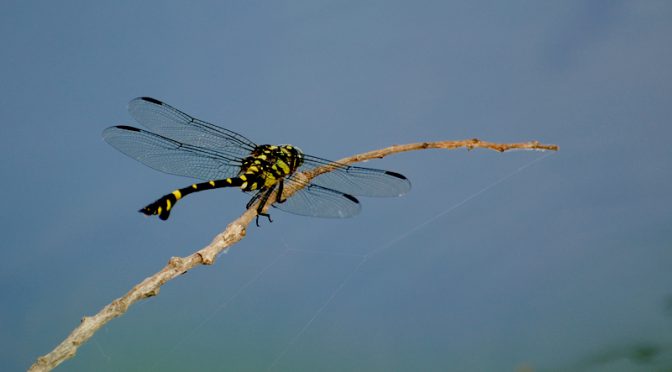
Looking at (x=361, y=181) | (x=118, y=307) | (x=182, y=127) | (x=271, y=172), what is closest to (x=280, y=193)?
(x=271, y=172)

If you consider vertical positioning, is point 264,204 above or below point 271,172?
below

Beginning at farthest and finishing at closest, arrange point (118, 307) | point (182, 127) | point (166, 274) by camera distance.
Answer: point (182, 127) < point (166, 274) < point (118, 307)

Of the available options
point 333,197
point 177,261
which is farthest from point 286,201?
point 177,261

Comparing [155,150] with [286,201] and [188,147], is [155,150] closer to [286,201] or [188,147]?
[188,147]

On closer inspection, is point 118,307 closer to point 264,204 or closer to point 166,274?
point 166,274

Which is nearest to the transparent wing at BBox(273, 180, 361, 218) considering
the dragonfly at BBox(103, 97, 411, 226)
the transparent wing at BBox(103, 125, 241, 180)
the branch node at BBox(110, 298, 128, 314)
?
the dragonfly at BBox(103, 97, 411, 226)

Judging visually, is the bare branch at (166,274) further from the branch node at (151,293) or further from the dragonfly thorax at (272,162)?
the dragonfly thorax at (272,162)
